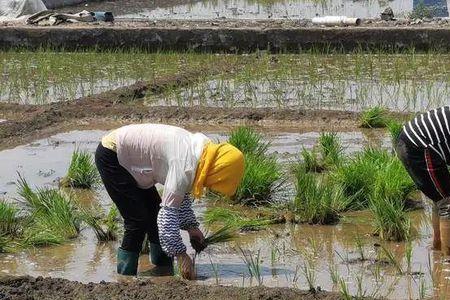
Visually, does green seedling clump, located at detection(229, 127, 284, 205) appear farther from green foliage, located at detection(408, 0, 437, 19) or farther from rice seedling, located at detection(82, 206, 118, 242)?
green foliage, located at detection(408, 0, 437, 19)

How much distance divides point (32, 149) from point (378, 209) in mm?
3326

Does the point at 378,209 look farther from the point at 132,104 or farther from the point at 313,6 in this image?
the point at 313,6

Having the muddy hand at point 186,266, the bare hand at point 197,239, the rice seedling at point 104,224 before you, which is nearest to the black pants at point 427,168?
the bare hand at point 197,239

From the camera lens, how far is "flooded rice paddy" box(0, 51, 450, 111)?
9586 mm

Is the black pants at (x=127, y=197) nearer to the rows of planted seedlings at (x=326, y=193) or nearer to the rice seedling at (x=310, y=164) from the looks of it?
the rows of planted seedlings at (x=326, y=193)

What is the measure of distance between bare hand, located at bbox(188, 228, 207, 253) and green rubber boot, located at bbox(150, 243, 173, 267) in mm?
155

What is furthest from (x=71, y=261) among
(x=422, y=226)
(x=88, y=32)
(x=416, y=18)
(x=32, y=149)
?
(x=416, y=18)

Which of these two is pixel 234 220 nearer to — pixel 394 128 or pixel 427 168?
pixel 427 168

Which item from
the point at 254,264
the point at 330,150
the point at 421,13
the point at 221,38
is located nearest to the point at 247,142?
the point at 330,150

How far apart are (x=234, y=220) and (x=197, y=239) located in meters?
0.65

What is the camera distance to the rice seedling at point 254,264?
192 inches

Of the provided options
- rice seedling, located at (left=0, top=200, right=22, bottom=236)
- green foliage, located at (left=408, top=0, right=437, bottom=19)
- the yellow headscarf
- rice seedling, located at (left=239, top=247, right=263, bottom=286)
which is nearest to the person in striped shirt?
rice seedling, located at (left=239, top=247, right=263, bottom=286)

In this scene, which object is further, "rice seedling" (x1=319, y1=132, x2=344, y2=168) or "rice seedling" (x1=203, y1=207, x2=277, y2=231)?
"rice seedling" (x1=319, y1=132, x2=344, y2=168)

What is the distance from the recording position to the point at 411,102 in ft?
30.5
